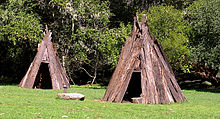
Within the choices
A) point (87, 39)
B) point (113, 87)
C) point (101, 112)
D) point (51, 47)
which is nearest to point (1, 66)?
point (87, 39)

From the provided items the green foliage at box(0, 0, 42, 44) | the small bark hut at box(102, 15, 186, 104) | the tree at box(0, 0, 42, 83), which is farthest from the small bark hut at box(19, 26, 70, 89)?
the small bark hut at box(102, 15, 186, 104)

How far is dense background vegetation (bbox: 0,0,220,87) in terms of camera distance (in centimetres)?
2841

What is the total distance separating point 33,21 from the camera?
101ft

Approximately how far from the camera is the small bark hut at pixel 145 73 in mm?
15703

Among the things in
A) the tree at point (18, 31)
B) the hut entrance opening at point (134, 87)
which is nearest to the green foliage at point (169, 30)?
the hut entrance opening at point (134, 87)

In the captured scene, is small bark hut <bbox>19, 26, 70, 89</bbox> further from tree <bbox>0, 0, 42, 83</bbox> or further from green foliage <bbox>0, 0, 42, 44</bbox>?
tree <bbox>0, 0, 42, 83</bbox>

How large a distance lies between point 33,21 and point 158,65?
17423 millimetres

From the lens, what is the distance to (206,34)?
1179 inches

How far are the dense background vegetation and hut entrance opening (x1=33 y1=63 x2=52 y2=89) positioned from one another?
3802 mm

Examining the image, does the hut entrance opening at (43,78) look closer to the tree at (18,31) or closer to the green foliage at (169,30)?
the tree at (18,31)

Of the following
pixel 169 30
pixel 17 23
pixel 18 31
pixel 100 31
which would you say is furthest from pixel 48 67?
pixel 169 30

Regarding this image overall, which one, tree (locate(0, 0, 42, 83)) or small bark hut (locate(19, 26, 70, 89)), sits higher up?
tree (locate(0, 0, 42, 83))

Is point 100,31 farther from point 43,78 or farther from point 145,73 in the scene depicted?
point 145,73

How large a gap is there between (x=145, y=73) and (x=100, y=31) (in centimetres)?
1690
